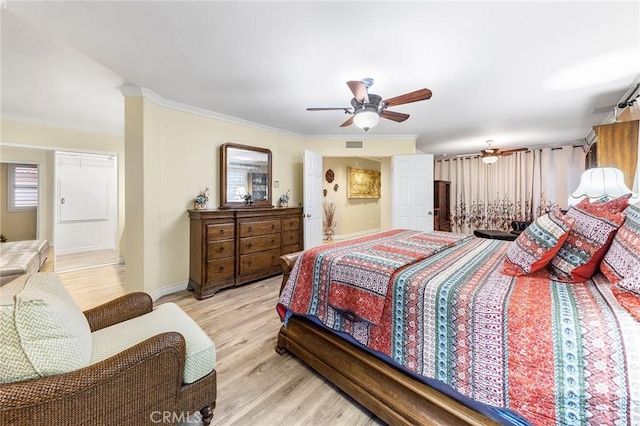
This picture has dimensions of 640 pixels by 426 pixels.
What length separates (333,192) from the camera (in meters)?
6.99

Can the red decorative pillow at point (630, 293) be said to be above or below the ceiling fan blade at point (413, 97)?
below

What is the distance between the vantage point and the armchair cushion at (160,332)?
1222mm

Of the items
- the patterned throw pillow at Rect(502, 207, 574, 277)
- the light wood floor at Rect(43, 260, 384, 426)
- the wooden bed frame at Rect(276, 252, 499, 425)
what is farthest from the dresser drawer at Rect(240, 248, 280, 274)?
the patterned throw pillow at Rect(502, 207, 574, 277)

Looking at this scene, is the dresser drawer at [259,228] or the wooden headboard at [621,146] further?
the dresser drawer at [259,228]

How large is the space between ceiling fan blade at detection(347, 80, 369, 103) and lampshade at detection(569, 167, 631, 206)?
2.31m

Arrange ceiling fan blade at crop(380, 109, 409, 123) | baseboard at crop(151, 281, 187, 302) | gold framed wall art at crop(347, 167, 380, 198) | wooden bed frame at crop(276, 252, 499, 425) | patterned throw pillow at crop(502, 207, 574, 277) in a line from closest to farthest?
wooden bed frame at crop(276, 252, 499, 425)
patterned throw pillow at crop(502, 207, 574, 277)
ceiling fan blade at crop(380, 109, 409, 123)
baseboard at crop(151, 281, 187, 302)
gold framed wall art at crop(347, 167, 380, 198)

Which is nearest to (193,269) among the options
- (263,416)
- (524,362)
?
(263,416)

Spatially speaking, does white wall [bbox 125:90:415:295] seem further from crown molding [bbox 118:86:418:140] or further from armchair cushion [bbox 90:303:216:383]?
armchair cushion [bbox 90:303:216:383]

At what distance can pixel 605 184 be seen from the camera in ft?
7.75

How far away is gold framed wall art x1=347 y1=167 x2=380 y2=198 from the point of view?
7.20m

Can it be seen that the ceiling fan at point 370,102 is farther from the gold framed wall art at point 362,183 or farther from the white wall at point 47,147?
the gold framed wall art at point 362,183

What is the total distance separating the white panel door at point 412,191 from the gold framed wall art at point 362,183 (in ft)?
7.62

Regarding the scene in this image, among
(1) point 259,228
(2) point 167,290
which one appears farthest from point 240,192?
(2) point 167,290

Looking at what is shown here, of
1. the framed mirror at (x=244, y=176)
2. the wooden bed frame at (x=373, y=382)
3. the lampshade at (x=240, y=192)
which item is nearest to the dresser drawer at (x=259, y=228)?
the framed mirror at (x=244, y=176)
